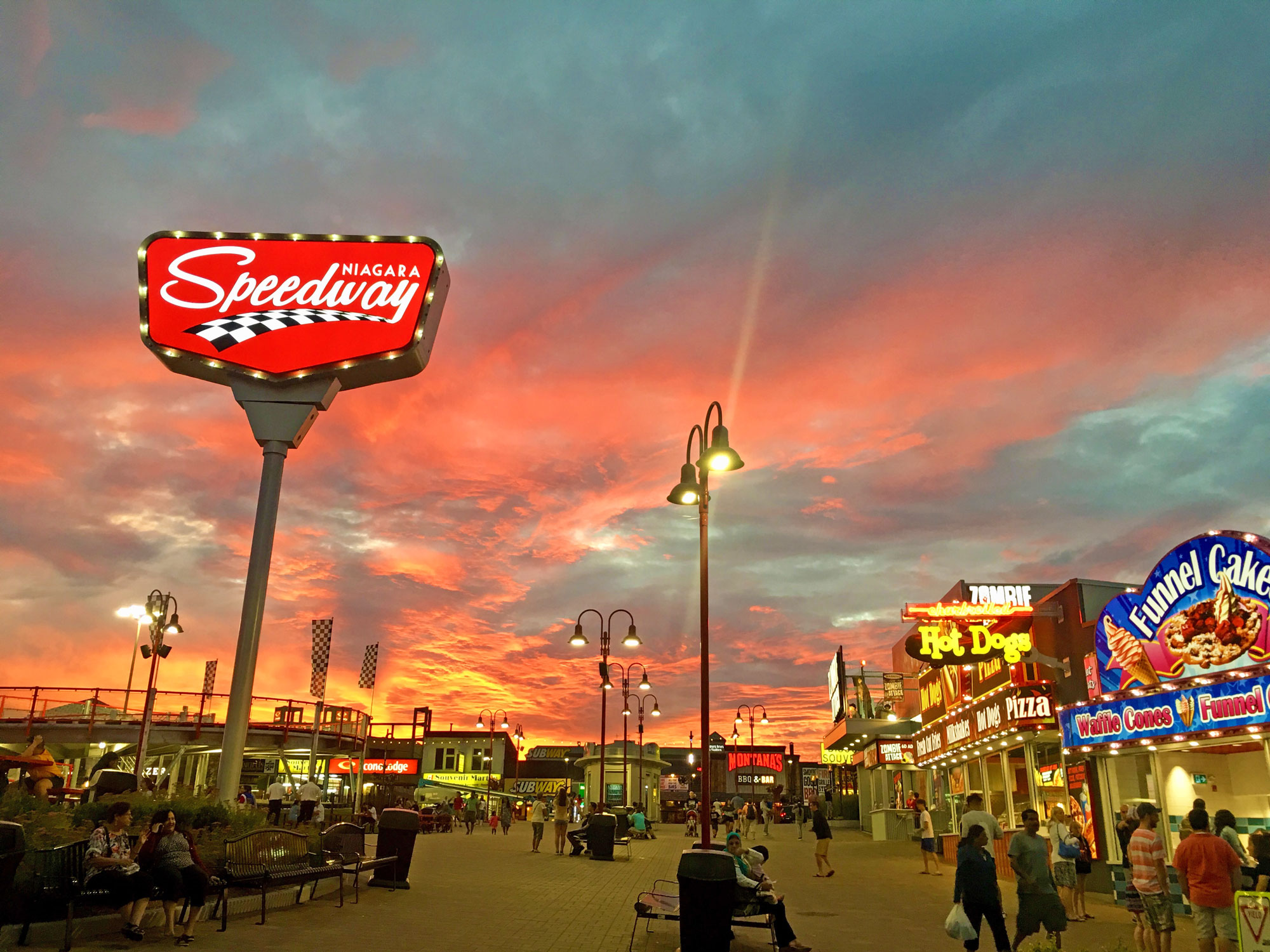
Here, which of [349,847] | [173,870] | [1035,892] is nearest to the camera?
[173,870]

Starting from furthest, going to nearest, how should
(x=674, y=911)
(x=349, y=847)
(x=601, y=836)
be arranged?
(x=601, y=836), (x=349, y=847), (x=674, y=911)

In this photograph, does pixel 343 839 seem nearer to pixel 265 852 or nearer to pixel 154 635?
pixel 265 852

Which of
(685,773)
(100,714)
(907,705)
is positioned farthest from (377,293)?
(685,773)

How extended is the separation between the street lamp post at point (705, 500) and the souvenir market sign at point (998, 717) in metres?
11.0

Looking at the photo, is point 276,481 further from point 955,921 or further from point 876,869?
point 876,869

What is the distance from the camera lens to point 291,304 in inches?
747

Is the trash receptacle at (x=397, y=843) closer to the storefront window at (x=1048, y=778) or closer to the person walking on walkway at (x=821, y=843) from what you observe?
the person walking on walkway at (x=821, y=843)

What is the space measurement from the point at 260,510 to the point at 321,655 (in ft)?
126

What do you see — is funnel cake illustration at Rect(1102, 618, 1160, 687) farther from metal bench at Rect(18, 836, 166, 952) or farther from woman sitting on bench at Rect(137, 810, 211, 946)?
metal bench at Rect(18, 836, 166, 952)

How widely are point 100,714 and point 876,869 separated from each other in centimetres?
2995

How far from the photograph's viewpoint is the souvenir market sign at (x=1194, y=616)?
14086mm

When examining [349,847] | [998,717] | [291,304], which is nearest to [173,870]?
[349,847]

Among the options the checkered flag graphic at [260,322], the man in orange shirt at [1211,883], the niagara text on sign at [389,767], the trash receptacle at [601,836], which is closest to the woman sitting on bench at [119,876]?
the checkered flag graphic at [260,322]

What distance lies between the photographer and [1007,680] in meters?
22.2
